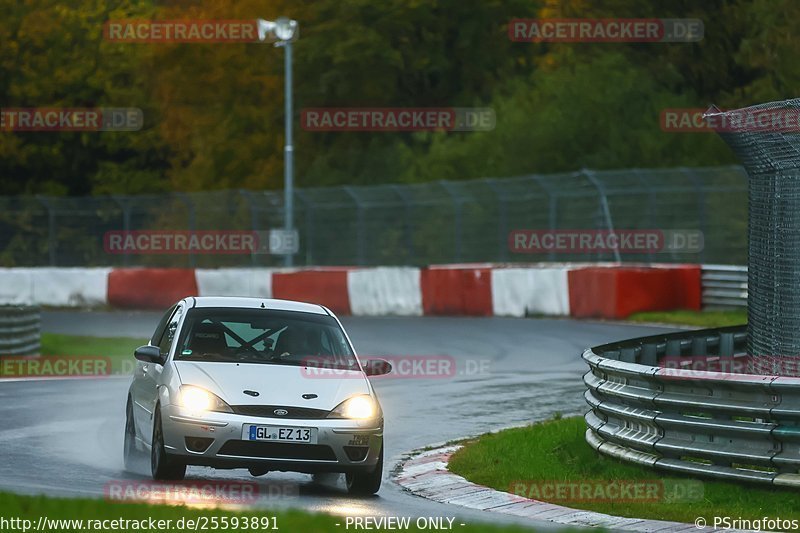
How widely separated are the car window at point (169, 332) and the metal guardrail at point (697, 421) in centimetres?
312

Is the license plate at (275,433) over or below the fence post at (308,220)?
below

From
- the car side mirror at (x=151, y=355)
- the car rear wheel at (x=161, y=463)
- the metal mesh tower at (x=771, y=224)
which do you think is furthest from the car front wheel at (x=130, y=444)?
the metal mesh tower at (x=771, y=224)

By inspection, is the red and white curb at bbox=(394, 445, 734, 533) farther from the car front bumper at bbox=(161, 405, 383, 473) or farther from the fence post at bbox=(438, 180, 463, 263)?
the fence post at bbox=(438, 180, 463, 263)

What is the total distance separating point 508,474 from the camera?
39.3 feet

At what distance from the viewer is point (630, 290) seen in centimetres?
2969

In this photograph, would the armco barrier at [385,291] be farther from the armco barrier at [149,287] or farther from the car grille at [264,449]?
the car grille at [264,449]

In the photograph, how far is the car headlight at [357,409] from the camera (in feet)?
36.4

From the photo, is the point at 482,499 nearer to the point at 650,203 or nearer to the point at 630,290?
the point at 630,290

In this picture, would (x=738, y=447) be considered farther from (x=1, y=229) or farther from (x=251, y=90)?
(x=251, y=90)

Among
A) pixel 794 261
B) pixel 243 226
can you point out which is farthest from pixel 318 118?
pixel 794 261

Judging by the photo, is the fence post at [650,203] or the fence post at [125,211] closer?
the fence post at [650,203]

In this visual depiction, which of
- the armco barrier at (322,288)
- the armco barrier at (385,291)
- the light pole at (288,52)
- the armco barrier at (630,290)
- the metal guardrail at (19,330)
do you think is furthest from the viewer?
the light pole at (288,52)

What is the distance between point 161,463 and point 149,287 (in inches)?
1002

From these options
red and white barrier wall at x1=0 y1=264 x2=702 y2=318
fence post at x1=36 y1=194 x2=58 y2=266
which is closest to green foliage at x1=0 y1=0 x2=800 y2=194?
red and white barrier wall at x1=0 y1=264 x2=702 y2=318
